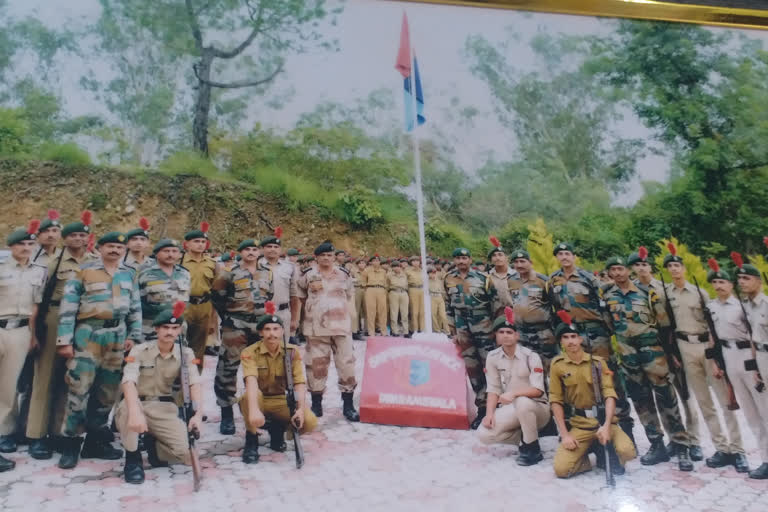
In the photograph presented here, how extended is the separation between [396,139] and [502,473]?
58.5 inches

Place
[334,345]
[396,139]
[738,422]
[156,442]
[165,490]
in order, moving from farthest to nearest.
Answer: [334,345], [396,139], [738,422], [156,442], [165,490]

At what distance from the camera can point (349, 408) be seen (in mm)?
2641

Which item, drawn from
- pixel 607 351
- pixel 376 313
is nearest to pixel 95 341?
pixel 607 351

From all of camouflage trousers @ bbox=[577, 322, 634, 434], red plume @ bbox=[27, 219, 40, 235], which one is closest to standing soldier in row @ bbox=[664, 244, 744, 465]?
camouflage trousers @ bbox=[577, 322, 634, 434]

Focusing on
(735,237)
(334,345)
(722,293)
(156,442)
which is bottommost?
(156,442)

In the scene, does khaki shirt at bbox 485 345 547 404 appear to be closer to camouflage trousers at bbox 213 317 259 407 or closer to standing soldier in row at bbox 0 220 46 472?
camouflage trousers at bbox 213 317 259 407

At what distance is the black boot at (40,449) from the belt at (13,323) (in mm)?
437

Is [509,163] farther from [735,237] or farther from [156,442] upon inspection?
[156,442]

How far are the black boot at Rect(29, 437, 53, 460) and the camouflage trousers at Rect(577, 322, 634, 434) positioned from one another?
7.32 feet

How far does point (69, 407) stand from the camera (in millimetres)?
2062

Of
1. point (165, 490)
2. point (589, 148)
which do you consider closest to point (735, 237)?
point (589, 148)

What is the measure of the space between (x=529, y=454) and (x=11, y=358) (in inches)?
82.4

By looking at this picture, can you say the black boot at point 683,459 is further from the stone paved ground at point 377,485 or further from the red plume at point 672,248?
the red plume at point 672,248

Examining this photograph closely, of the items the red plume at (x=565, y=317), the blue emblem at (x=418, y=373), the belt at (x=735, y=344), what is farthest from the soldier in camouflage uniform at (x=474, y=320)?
the belt at (x=735, y=344)
